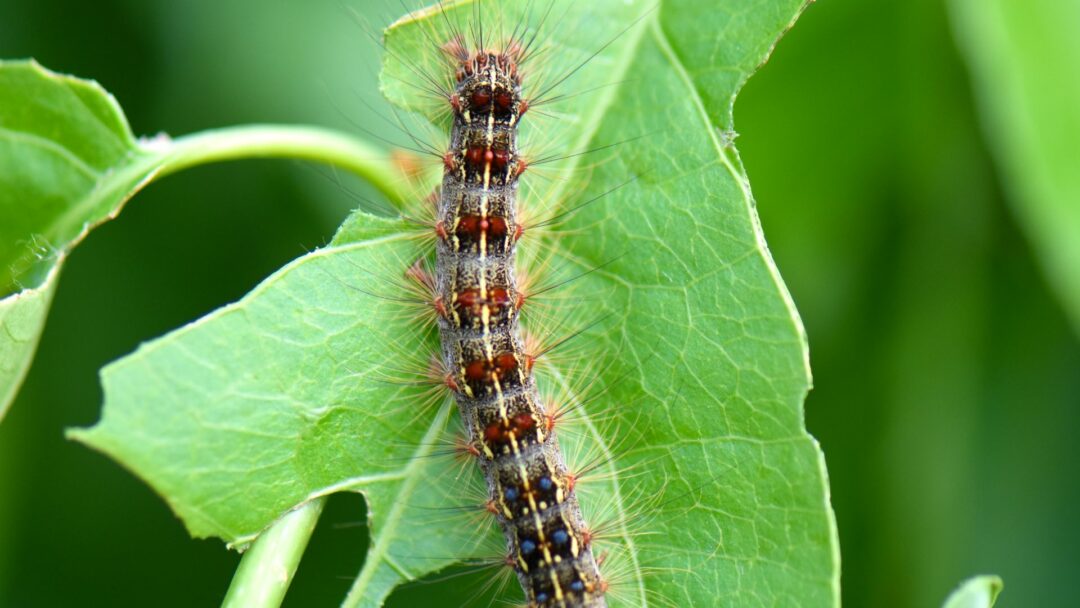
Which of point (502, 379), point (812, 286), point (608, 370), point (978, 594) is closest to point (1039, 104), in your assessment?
point (812, 286)

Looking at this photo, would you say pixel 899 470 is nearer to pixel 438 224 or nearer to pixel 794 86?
pixel 794 86

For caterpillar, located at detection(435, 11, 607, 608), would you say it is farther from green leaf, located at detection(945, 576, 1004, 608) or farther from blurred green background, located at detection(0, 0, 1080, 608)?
green leaf, located at detection(945, 576, 1004, 608)

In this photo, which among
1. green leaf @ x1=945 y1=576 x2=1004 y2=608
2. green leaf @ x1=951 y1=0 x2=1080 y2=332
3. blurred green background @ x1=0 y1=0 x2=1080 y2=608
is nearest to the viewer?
green leaf @ x1=945 y1=576 x2=1004 y2=608

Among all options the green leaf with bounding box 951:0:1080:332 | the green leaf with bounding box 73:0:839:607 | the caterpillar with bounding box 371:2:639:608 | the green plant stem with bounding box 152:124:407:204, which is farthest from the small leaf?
the green leaf with bounding box 951:0:1080:332

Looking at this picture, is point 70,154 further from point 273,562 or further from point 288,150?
point 273,562

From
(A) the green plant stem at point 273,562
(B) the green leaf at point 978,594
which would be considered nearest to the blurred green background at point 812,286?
(A) the green plant stem at point 273,562

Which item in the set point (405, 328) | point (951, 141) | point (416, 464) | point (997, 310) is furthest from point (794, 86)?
point (416, 464)
